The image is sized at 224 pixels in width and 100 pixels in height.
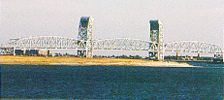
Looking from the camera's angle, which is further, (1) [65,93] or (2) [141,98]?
(1) [65,93]

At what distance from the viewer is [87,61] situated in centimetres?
19550

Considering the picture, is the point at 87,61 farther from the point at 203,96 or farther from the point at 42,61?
the point at 203,96

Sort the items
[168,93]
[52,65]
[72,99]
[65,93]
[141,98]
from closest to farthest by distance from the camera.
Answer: [72,99]
[141,98]
[65,93]
[168,93]
[52,65]

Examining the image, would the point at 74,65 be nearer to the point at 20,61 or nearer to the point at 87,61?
the point at 87,61

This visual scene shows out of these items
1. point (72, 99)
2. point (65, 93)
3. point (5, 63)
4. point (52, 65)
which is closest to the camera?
point (72, 99)

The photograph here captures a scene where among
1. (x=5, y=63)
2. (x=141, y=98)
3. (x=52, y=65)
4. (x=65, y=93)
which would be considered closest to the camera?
(x=141, y=98)

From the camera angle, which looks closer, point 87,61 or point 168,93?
point 168,93

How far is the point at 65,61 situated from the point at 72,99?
14397cm

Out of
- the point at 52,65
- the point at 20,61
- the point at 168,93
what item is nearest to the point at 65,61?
the point at 52,65

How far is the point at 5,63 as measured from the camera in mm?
174375

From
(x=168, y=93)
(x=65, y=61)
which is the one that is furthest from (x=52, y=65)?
(x=168, y=93)

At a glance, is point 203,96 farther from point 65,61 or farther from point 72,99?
point 65,61

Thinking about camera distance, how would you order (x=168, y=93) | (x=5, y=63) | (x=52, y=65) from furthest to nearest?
(x=52, y=65), (x=5, y=63), (x=168, y=93)

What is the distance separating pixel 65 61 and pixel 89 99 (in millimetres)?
143306
